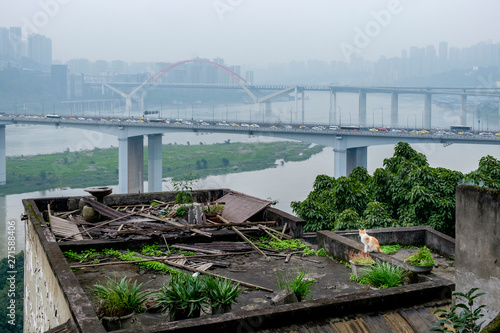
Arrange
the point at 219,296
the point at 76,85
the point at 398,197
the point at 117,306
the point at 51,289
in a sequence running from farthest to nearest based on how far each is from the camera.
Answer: the point at 76,85
the point at 398,197
the point at 51,289
the point at 219,296
the point at 117,306

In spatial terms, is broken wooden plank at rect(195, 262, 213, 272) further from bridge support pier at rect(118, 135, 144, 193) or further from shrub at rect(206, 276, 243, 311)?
bridge support pier at rect(118, 135, 144, 193)

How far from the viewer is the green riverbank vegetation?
255 ft

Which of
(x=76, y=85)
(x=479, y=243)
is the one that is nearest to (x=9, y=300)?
(x=479, y=243)

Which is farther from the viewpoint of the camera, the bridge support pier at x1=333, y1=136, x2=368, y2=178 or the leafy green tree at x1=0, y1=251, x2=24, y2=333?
the bridge support pier at x1=333, y1=136, x2=368, y2=178

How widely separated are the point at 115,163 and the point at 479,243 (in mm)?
85664

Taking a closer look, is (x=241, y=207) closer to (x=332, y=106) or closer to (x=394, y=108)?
(x=394, y=108)

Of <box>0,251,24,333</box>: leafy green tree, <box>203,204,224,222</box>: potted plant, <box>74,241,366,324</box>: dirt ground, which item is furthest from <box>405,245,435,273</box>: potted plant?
<box>0,251,24,333</box>: leafy green tree

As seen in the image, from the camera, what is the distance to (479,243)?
18.2 ft

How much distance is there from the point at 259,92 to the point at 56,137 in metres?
40.3

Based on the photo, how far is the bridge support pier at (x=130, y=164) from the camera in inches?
2744

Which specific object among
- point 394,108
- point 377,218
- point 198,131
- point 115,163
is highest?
point 394,108

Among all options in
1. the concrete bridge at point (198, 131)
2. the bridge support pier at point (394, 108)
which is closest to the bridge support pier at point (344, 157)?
the concrete bridge at point (198, 131)

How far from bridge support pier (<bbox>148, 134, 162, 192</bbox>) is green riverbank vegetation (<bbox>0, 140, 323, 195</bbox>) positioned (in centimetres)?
577

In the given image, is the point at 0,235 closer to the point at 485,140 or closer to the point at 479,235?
the point at 485,140
